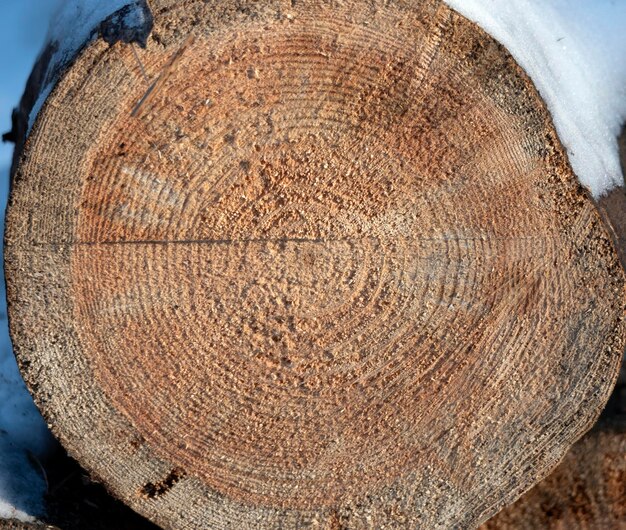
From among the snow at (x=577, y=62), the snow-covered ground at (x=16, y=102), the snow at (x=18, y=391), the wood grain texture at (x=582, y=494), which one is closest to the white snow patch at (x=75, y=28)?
the snow at (x=18, y=391)

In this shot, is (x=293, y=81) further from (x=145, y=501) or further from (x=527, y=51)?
(x=145, y=501)

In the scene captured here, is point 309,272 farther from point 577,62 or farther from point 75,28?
point 577,62

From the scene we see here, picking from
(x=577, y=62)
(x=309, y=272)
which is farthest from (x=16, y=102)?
(x=577, y=62)

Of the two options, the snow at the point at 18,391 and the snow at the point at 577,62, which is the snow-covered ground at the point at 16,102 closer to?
the snow at the point at 18,391

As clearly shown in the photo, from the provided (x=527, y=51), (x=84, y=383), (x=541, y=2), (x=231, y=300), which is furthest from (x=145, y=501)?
(x=541, y=2)

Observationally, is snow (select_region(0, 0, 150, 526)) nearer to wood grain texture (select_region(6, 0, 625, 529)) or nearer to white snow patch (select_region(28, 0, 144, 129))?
white snow patch (select_region(28, 0, 144, 129))

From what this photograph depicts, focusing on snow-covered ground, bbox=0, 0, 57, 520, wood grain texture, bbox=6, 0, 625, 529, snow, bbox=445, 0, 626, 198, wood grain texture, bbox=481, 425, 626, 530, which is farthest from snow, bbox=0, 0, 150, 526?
wood grain texture, bbox=481, 425, 626, 530
